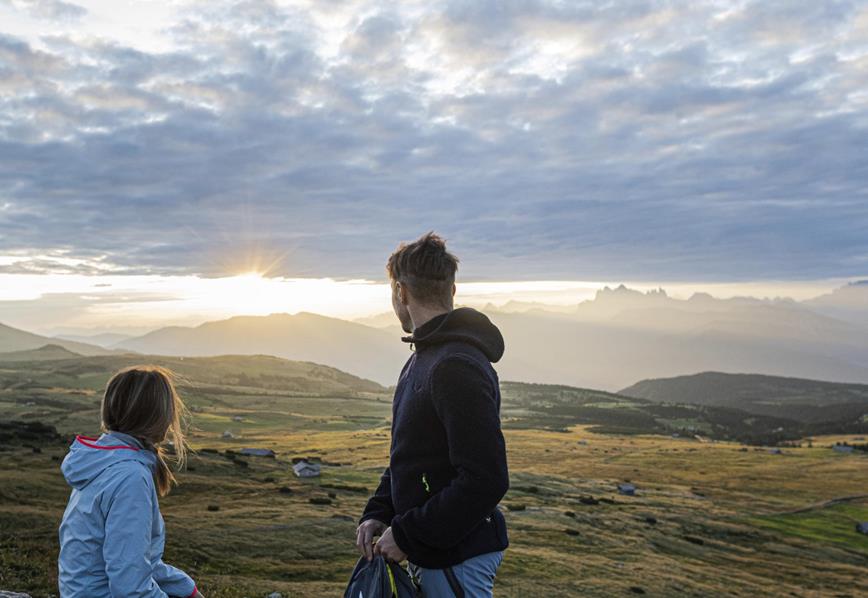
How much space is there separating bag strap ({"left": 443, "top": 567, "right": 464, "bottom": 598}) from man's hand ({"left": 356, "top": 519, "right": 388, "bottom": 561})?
781mm

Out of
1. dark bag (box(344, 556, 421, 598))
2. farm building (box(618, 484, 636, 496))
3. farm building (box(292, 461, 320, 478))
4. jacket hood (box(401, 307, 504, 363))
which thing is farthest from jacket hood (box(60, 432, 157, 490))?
farm building (box(618, 484, 636, 496))

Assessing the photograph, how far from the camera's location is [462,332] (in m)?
5.42

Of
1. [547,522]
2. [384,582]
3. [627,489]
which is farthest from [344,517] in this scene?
[627,489]

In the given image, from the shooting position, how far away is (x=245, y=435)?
125125 mm

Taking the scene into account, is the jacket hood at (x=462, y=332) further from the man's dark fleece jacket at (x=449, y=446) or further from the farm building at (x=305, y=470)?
the farm building at (x=305, y=470)

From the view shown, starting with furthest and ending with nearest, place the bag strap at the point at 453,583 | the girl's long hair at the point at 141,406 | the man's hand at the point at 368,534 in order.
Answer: the man's hand at the point at 368,534 < the girl's long hair at the point at 141,406 < the bag strap at the point at 453,583

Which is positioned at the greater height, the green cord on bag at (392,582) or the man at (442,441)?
the man at (442,441)

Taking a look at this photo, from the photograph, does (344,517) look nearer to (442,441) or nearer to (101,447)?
(101,447)

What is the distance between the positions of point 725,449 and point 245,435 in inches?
4490

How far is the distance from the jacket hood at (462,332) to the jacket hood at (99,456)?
277 centimetres

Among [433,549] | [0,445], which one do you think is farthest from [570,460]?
[433,549]

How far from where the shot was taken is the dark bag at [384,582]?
535 centimetres

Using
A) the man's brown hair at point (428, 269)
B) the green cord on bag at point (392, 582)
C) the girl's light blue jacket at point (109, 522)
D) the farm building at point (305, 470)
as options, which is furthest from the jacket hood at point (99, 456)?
the farm building at point (305, 470)

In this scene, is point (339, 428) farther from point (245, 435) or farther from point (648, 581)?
point (648, 581)
